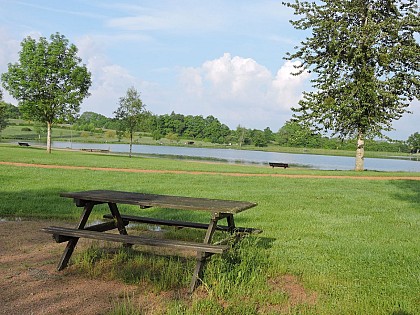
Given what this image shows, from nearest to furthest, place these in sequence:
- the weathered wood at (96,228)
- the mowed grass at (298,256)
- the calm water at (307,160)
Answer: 1. the mowed grass at (298,256)
2. the weathered wood at (96,228)
3. the calm water at (307,160)

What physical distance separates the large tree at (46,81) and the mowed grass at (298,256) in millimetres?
23938

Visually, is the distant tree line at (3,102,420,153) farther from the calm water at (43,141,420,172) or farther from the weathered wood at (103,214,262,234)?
the weathered wood at (103,214,262,234)

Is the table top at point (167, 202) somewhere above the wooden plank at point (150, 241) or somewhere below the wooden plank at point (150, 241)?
above

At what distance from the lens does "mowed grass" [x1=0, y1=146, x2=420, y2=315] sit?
421cm

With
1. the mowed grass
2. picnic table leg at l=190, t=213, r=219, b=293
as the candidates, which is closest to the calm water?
the mowed grass

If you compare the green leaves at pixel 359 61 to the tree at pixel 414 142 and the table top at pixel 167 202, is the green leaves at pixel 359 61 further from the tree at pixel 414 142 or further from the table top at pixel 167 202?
the tree at pixel 414 142

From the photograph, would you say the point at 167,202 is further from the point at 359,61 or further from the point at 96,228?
the point at 359,61

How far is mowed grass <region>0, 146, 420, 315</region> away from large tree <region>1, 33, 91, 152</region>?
2394 cm

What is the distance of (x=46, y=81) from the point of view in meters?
35.8

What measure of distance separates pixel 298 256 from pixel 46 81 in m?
34.1

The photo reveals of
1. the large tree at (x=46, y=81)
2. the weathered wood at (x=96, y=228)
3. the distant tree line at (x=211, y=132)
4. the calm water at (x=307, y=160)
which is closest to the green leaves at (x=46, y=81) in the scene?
the large tree at (x=46, y=81)

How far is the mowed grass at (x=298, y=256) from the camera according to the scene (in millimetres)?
4215

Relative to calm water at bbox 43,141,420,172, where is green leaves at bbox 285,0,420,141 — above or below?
above

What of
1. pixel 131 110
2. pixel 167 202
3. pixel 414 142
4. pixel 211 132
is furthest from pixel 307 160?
pixel 211 132
